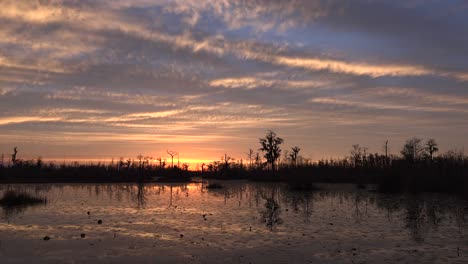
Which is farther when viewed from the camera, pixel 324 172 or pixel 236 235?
pixel 324 172

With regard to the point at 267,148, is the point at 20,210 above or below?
below

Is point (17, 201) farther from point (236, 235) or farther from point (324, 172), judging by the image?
point (324, 172)

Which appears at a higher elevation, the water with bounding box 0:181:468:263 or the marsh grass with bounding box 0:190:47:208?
the marsh grass with bounding box 0:190:47:208

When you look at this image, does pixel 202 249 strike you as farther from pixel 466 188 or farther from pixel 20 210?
pixel 466 188

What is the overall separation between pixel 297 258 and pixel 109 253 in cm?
534

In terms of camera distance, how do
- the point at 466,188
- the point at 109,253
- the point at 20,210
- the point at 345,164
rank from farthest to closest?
the point at 345,164 < the point at 466,188 < the point at 20,210 < the point at 109,253

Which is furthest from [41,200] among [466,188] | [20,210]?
[466,188]

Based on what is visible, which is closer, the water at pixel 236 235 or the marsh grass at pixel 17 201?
the water at pixel 236 235

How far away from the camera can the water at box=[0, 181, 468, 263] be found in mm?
12492

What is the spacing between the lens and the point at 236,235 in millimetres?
15961

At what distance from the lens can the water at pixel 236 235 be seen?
1249 centimetres

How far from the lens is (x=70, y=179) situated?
224 ft

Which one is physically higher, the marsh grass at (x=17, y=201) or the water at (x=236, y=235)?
the marsh grass at (x=17, y=201)

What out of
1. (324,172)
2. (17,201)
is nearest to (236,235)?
(17,201)
